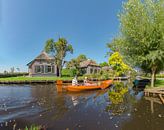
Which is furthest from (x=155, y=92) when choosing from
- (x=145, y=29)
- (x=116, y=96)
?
(x=145, y=29)

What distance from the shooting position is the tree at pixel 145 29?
23.1 meters

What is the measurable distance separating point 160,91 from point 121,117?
10.2 meters

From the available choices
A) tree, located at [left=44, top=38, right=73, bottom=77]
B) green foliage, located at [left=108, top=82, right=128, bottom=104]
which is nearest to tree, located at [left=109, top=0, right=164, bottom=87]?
green foliage, located at [left=108, top=82, right=128, bottom=104]

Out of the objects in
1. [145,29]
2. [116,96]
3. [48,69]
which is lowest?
[116,96]

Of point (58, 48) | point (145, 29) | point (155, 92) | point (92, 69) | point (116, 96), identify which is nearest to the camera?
point (155, 92)

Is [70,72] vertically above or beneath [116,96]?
above

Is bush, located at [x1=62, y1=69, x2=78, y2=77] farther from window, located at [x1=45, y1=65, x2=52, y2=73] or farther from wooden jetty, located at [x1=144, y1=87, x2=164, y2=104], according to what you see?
wooden jetty, located at [x1=144, y1=87, x2=164, y2=104]

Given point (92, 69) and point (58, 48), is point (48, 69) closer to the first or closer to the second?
point (58, 48)

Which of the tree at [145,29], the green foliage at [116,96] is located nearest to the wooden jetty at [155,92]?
the green foliage at [116,96]

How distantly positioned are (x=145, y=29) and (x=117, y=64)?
1415 inches

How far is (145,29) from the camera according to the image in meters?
23.2

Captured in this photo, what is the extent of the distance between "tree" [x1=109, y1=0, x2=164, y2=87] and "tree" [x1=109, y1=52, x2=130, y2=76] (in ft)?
108

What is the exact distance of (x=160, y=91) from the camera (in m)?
21.1

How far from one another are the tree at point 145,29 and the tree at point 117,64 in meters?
32.8
